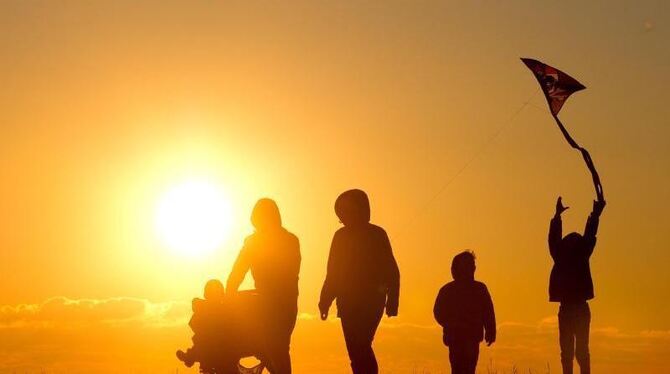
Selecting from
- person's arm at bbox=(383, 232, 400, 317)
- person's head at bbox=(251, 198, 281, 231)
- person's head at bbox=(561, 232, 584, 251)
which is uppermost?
person's head at bbox=(251, 198, 281, 231)

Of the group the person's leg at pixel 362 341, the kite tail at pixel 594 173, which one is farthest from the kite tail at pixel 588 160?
the person's leg at pixel 362 341

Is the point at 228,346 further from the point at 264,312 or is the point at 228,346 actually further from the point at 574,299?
the point at 574,299

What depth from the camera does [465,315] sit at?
52.1ft

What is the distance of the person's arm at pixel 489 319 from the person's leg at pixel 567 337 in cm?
176

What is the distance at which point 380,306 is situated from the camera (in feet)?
48.6

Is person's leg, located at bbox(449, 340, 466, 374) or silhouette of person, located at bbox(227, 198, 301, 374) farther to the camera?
person's leg, located at bbox(449, 340, 466, 374)

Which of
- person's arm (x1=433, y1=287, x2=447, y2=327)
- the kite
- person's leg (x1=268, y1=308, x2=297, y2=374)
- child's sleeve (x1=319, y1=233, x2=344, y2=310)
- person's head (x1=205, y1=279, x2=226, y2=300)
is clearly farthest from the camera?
the kite

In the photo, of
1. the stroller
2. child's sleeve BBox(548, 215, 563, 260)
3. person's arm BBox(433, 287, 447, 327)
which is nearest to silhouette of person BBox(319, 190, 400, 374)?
the stroller

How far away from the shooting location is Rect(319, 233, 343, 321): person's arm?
49.1 ft

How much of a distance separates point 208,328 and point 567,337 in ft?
19.1

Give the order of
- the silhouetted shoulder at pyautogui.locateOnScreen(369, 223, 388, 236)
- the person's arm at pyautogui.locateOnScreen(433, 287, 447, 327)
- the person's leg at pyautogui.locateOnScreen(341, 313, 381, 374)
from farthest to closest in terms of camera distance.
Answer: the person's arm at pyautogui.locateOnScreen(433, 287, 447, 327) → the silhouetted shoulder at pyautogui.locateOnScreen(369, 223, 388, 236) → the person's leg at pyautogui.locateOnScreen(341, 313, 381, 374)

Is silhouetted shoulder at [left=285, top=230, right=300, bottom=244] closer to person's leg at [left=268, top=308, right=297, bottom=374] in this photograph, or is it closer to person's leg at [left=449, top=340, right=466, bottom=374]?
person's leg at [left=268, top=308, right=297, bottom=374]

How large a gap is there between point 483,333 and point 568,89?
7444 mm

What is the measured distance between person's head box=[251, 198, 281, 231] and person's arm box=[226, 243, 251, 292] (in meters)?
0.48
